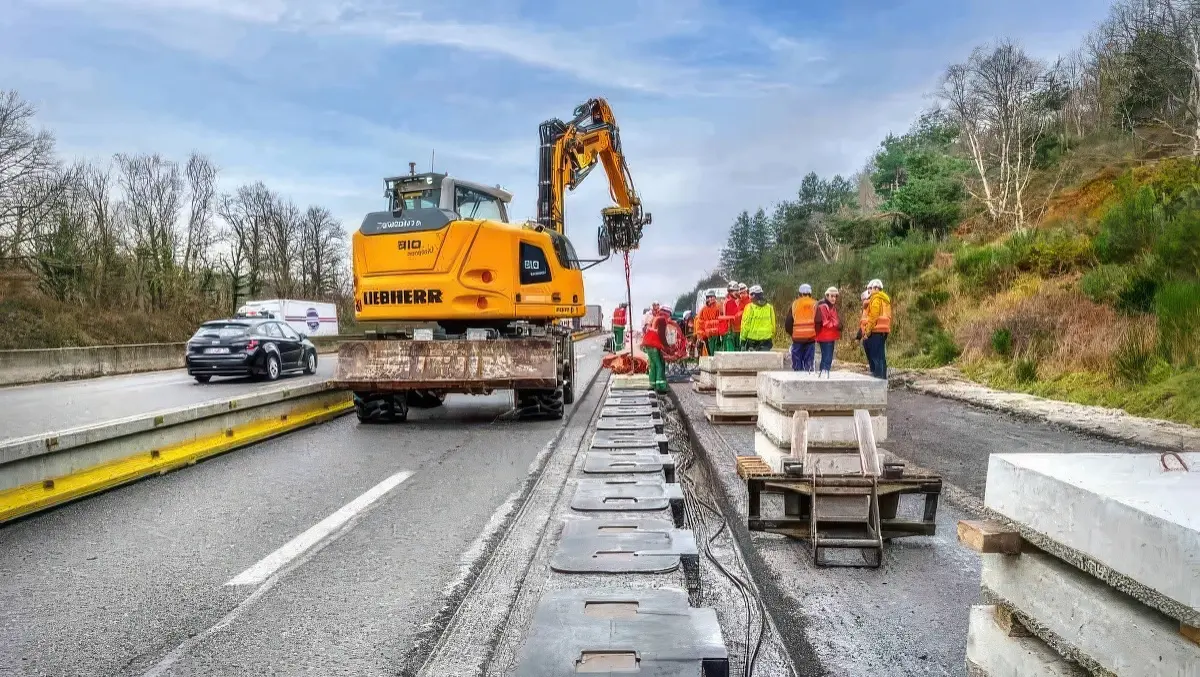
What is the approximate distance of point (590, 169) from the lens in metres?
15.8

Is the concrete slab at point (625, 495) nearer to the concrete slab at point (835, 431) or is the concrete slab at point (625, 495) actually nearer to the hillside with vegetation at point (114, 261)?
the concrete slab at point (835, 431)

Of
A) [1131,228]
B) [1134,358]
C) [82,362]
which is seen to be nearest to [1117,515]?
[1134,358]

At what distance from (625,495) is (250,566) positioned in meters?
2.28

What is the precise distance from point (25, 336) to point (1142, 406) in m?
32.9

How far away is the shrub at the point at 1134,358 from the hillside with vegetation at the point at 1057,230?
0.07 ft

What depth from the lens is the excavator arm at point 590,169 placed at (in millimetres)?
13594

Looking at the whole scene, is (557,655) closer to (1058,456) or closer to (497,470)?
(1058,456)

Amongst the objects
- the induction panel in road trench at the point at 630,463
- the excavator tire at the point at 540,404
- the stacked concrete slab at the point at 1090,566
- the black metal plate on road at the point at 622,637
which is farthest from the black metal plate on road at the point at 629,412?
the stacked concrete slab at the point at 1090,566

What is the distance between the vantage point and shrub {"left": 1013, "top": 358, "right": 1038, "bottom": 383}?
44.2 ft

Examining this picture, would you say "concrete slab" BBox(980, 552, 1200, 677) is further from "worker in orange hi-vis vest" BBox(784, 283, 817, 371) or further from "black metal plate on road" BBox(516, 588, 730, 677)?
"worker in orange hi-vis vest" BBox(784, 283, 817, 371)

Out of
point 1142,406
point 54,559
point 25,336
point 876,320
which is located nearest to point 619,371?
point 876,320

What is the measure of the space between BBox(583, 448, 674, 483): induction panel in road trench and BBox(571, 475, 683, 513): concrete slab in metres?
0.29

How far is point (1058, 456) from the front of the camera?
248 cm

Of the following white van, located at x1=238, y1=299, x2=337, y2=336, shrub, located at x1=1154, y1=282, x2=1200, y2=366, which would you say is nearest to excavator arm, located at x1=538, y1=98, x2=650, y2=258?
shrub, located at x1=1154, y1=282, x2=1200, y2=366
